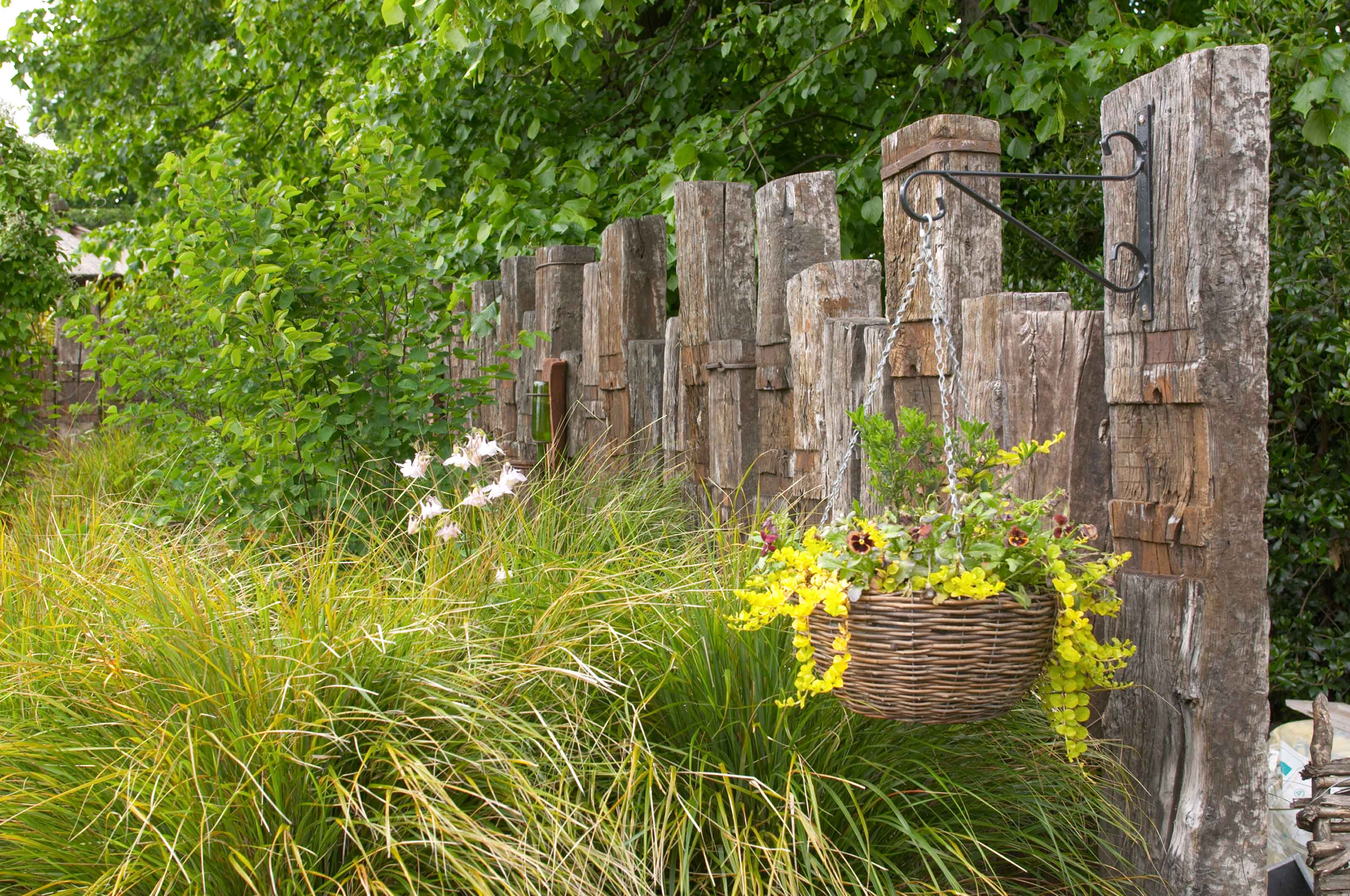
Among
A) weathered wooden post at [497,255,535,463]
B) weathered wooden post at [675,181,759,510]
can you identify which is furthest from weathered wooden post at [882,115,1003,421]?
weathered wooden post at [497,255,535,463]

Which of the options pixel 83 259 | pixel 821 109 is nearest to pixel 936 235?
pixel 821 109

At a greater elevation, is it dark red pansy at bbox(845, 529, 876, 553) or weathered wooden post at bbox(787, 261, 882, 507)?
weathered wooden post at bbox(787, 261, 882, 507)

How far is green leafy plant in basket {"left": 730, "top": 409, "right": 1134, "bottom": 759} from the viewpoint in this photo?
6.37 feet

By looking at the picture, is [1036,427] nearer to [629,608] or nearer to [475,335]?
[629,608]

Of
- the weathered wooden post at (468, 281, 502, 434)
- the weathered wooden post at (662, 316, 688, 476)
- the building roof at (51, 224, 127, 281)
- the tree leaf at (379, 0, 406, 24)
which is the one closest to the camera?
the weathered wooden post at (662, 316, 688, 476)

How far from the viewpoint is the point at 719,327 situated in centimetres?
423

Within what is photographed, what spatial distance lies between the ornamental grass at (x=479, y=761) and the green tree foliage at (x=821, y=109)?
1987 mm

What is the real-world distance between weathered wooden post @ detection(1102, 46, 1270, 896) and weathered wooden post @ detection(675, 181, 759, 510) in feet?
6.05

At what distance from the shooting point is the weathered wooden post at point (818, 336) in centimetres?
333

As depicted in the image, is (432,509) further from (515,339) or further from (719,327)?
(515,339)

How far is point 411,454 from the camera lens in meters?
4.62

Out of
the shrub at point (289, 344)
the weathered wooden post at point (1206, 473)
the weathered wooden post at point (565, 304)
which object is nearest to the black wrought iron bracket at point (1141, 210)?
the weathered wooden post at point (1206, 473)

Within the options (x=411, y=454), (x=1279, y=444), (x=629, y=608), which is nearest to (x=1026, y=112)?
(x=1279, y=444)

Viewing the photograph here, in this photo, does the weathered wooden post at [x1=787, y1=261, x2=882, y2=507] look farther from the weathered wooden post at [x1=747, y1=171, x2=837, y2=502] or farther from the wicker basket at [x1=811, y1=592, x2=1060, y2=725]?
the wicker basket at [x1=811, y1=592, x2=1060, y2=725]
